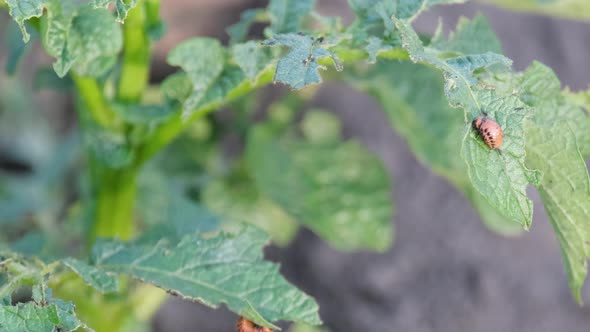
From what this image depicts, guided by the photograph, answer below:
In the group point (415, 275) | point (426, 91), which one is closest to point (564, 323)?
point (415, 275)

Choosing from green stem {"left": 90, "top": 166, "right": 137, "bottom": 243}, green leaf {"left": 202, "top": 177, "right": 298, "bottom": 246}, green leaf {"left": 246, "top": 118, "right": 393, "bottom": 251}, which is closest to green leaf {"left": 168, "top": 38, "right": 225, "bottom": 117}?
green stem {"left": 90, "top": 166, "right": 137, "bottom": 243}

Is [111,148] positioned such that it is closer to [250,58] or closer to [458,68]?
[250,58]

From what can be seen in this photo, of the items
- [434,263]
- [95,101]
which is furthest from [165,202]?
[434,263]

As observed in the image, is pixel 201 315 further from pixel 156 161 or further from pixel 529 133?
pixel 529 133

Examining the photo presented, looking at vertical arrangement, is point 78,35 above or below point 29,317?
above

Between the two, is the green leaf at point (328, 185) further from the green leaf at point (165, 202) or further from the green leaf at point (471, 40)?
the green leaf at point (471, 40)
